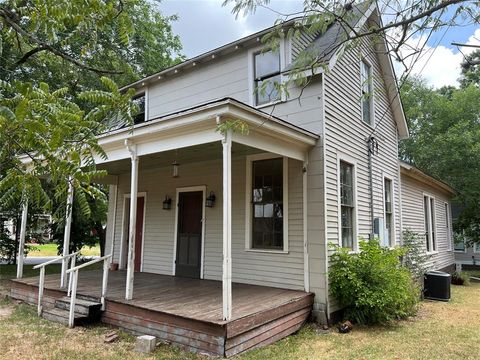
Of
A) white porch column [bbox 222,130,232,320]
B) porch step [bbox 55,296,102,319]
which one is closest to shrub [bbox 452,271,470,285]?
white porch column [bbox 222,130,232,320]

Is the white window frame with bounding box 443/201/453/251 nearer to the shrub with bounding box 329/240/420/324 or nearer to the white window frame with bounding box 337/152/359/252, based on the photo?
the white window frame with bounding box 337/152/359/252

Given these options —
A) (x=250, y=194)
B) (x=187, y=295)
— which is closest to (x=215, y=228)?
(x=250, y=194)

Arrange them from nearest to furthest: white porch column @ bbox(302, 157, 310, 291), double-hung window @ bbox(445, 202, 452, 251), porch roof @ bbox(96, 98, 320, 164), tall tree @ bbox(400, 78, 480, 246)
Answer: porch roof @ bbox(96, 98, 320, 164), white porch column @ bbox(302, 157, 310, 291), double-hung window @ bbox(445, 202, 452, 251), tall tree @ bbox(400, 78, 480, 246)

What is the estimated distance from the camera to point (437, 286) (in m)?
8.84

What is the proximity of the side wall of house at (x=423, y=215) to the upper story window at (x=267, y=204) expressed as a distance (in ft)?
17.2

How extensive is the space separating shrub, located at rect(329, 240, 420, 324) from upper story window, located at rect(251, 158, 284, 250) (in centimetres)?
117

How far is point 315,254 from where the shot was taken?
6383 millimetres

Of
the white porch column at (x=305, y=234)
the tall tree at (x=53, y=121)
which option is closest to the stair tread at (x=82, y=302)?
the white porch column at (x=305, y=234)

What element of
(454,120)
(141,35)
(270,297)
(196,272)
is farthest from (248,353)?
Answer: (454,120)

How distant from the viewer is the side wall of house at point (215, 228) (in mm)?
6691

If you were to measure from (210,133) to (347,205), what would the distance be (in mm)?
3620

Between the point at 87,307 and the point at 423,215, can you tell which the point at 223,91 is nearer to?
the point at 87,307

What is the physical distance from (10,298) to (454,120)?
2028cm

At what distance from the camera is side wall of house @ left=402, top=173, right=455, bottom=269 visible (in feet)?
35.9
